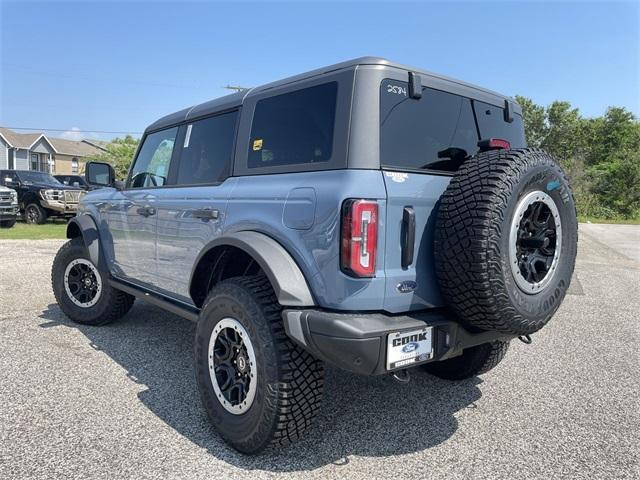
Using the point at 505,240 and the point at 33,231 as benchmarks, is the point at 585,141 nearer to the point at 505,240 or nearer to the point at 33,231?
the point at 33,231

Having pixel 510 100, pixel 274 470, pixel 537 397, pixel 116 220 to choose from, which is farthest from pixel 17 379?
pixel 510 100

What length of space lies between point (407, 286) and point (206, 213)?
1.42 meters

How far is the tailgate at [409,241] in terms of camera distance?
2.22 metres

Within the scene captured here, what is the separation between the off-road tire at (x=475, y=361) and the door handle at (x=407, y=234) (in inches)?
54.4

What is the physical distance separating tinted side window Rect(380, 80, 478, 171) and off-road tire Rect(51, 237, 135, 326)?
3221 mm

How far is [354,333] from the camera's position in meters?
2.07

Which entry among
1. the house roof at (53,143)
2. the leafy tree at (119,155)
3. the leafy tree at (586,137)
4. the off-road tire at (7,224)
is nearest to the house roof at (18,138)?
the house roof at (53,143)

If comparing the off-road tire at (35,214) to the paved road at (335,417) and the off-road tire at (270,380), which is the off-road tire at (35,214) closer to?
the paved road at (335,417)

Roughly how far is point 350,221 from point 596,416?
2.26 meters

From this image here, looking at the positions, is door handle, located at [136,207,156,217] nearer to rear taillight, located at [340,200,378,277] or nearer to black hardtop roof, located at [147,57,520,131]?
black hardtop roof, located at [147,57,520,131]

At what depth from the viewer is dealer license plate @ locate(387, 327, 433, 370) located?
2.15m

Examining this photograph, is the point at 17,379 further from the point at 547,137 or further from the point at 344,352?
the point at 547,137

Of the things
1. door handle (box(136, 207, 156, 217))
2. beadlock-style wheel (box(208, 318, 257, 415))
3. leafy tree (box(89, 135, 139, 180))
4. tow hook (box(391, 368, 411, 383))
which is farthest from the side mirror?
leafy tree (box(89, 135, 139, 180))

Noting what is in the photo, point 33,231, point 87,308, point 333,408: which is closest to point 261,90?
point 333,408
